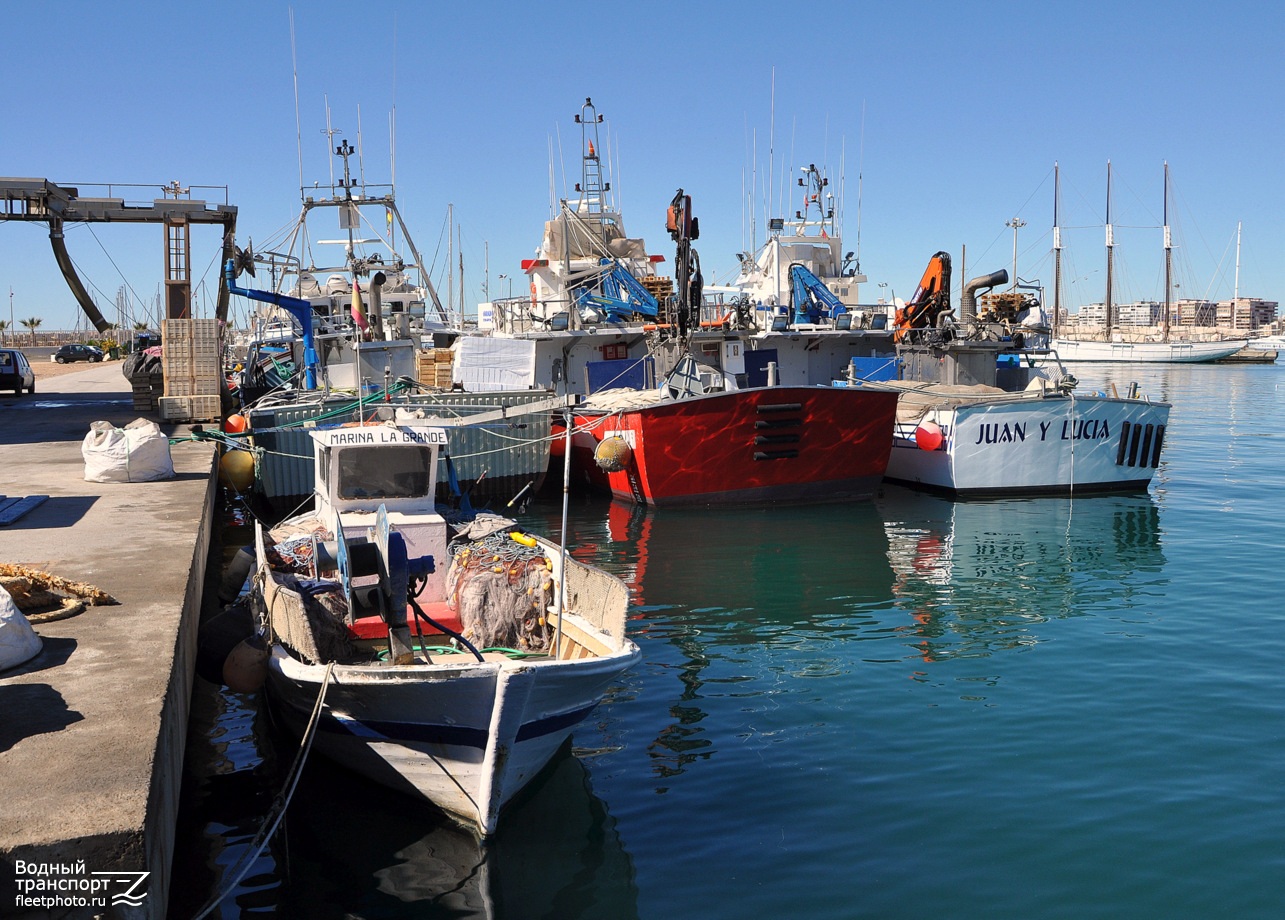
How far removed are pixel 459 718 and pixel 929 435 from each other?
15.9m

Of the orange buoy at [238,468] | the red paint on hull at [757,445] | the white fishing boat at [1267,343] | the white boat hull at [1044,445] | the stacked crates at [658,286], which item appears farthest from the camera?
the white fishing boat at [1267,343]

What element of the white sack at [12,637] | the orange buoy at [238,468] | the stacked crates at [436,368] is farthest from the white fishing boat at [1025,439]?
the white sack at [12,637]

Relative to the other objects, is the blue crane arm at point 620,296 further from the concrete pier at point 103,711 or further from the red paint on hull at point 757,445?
the concrete pier at point 103,711

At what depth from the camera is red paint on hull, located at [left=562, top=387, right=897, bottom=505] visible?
1930 cm

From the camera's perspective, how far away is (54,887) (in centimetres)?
469

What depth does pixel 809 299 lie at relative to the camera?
26844 millimetres

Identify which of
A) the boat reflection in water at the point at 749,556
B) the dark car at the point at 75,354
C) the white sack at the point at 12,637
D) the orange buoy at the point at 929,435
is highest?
the dark car at the point at 75,354

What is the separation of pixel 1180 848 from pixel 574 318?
19.1 metres

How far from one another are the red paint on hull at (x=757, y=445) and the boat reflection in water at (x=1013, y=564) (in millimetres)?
1362

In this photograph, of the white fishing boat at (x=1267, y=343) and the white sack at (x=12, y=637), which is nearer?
the white sack at (x=12, y=637)

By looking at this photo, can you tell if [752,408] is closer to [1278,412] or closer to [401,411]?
[401,411]

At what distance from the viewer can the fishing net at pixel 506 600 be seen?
951cm

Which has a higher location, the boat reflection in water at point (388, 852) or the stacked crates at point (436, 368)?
the stacked crates at point (436, 368)

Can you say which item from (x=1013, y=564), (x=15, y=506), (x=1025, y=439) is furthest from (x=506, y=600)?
(x=1025, y=439)
